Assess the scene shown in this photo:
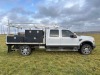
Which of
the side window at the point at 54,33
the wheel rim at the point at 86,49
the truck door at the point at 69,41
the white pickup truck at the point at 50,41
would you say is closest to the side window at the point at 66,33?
the white pickup truck at the point at 50,41

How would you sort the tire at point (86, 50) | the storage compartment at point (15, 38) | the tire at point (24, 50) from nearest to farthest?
the storage compartment at point (15, 38)
the tire at point (24, 50)
the tire at point (86, 50)

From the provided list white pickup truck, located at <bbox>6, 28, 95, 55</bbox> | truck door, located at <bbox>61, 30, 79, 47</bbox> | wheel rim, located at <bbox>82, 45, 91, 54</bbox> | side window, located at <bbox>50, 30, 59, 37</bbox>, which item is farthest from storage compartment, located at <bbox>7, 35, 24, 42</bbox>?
wheel rim, located at <bbox>82, 45, 91, 54</bbox>

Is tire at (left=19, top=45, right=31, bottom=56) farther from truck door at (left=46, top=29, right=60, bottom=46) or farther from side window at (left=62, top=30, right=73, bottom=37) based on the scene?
side window at (left=62, top=30, right=73, bottom=37)

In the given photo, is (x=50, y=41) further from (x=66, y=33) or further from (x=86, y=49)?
(x=86, y=49)

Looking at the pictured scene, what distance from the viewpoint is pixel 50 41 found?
11305mm

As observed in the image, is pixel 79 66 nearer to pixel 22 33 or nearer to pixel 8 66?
pixel 8 66

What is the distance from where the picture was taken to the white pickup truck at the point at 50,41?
1115 cm

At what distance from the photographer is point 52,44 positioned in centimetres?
1131

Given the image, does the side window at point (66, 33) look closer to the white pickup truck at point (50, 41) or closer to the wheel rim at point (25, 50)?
the white pickup truck at point (50, 41)

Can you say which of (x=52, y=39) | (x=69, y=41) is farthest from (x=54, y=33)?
(x=69, y=41)

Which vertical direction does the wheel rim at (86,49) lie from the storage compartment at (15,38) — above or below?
→ below

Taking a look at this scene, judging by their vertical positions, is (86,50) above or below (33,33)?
below

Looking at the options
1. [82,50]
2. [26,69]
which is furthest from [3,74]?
[82,50]

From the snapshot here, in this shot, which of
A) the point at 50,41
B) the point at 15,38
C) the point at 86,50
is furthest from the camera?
the point at 86,50
